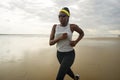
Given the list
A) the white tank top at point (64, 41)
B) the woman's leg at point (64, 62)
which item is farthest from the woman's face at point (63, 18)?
the woman's leg at point (64, 62)

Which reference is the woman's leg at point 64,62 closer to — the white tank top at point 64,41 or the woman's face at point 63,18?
the white tank top at point 64,41

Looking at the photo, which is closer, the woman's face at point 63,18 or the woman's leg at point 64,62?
the woman's leg at point 64,62

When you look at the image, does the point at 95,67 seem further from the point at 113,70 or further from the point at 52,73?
the point at 52,73

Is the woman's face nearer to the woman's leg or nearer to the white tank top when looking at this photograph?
the white tank top

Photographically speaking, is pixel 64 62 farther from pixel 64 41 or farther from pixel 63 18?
pixel 63 18

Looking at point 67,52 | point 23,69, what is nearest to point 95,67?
point 23,69

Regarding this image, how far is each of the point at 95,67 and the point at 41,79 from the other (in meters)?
2.45

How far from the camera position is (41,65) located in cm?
888

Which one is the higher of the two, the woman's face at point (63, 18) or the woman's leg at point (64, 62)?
the woman's face at point (63, 18)

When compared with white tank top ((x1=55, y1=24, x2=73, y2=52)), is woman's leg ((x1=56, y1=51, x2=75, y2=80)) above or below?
below

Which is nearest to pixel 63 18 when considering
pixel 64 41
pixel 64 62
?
pixel 64 41

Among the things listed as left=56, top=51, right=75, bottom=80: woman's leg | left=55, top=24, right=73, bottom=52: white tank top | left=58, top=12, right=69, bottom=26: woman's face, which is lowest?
left=56, top=51, right=75, bottom=80: woman's leg

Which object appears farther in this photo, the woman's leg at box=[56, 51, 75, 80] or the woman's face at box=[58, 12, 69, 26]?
the woman's face at box=[58, 12, 69, 26]

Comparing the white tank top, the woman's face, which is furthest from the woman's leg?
the woman's face
